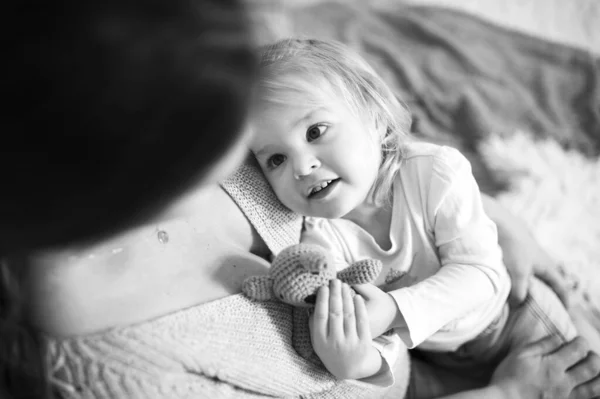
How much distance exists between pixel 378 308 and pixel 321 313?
0.31 ft

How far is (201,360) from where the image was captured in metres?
0.62

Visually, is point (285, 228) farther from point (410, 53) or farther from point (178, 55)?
point (410, 53)

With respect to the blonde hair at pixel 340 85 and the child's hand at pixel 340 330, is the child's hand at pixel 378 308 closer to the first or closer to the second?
the child's hand at pixel 340 330

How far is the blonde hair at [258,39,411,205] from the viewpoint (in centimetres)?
80

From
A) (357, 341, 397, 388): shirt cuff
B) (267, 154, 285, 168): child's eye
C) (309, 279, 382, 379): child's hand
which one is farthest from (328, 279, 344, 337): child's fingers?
(267, 154, 285, 168): child's eye

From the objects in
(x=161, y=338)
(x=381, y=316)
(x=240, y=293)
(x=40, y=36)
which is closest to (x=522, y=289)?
(x=381, y=316)

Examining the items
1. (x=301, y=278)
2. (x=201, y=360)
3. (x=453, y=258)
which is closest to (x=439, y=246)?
(x=453, y=258)

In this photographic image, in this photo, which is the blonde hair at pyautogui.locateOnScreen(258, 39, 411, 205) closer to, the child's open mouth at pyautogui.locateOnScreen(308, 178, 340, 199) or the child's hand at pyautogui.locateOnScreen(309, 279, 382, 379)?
the child's open mouth at pyautogui.locateOnScreen(308, 178, 340, 199)

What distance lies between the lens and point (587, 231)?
4.08 ft

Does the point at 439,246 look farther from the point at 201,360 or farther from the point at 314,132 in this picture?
the point at 201,360

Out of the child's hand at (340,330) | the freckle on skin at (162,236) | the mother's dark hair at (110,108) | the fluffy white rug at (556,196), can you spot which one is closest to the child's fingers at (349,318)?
the child's hand at (340,330)

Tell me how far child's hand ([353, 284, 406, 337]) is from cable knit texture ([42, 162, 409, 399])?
82mm

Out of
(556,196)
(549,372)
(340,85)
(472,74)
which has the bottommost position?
(549,372)

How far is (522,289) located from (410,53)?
758 millimetres
